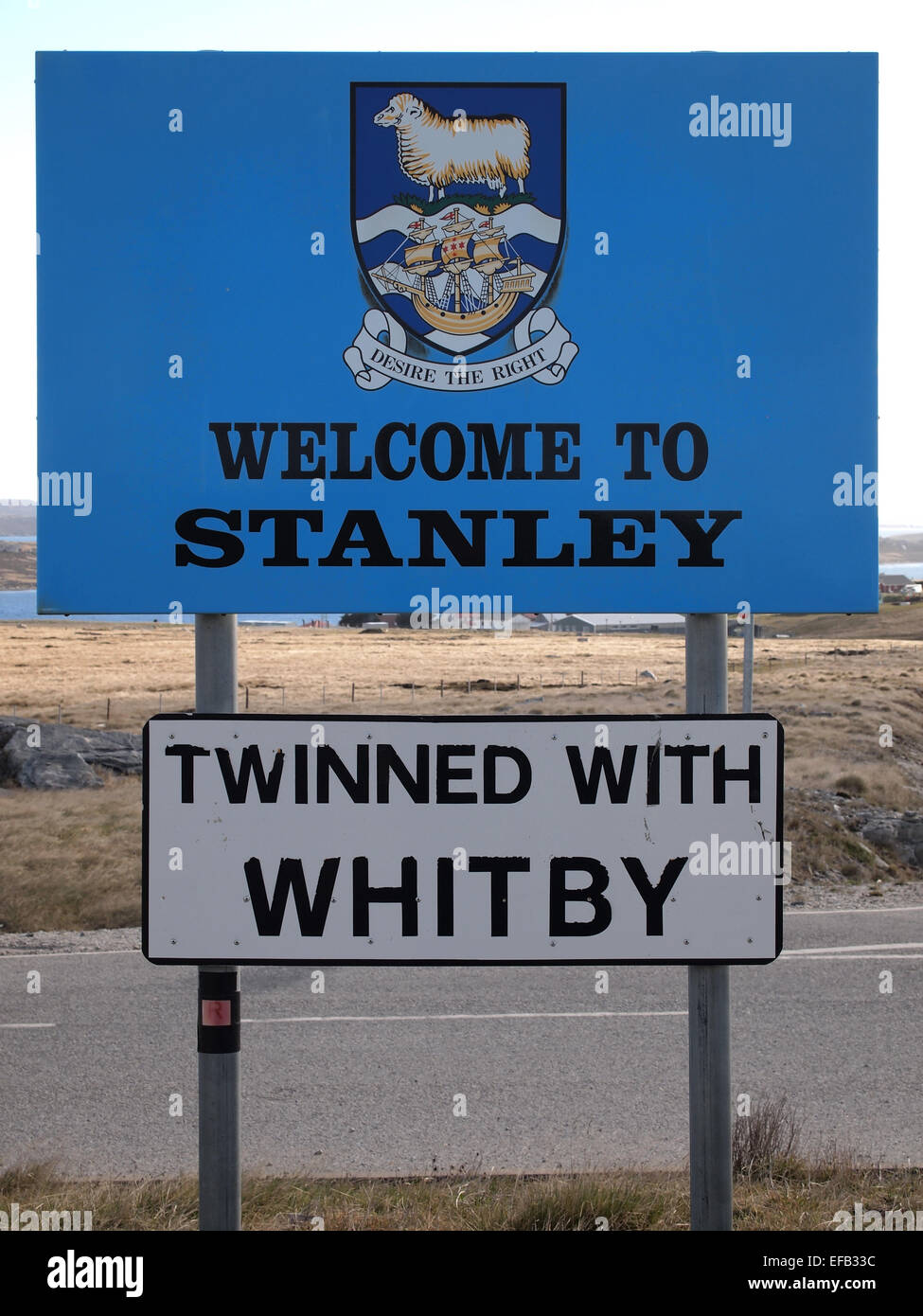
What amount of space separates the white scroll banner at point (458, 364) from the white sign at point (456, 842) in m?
1.02

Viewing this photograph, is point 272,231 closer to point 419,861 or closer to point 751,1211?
point 419,861

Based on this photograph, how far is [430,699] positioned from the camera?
134ft

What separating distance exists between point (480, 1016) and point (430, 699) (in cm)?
3231

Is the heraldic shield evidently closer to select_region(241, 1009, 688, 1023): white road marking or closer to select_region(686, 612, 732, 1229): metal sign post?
select_region(686, 612, 732, 1229): metal sign post

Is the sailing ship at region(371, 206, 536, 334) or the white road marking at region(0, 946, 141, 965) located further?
the white road marking at region(0, 946, 141, 965)

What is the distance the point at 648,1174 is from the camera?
5102 millimetres

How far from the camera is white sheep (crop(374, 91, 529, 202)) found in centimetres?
328

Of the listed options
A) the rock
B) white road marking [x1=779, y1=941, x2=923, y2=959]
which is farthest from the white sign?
the rock

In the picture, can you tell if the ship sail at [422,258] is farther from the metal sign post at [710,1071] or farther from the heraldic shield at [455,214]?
the metal sign post at [710,1071]

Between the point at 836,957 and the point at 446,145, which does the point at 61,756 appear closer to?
the point at 836,957

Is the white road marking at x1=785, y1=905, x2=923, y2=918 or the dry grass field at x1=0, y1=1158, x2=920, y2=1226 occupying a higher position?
the dry grass field at x1=0, y1=1158, x2=920, y2=1226

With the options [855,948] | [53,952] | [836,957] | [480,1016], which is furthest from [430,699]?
[480,1016]

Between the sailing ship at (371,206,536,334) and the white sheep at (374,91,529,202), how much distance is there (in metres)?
0.11

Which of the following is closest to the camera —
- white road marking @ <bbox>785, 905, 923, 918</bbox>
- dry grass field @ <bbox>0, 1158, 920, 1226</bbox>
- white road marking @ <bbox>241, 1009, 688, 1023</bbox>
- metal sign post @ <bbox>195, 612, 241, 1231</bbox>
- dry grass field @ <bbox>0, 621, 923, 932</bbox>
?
metal sign post @ <bbox>195, 612, 241, 1231</bbox>
